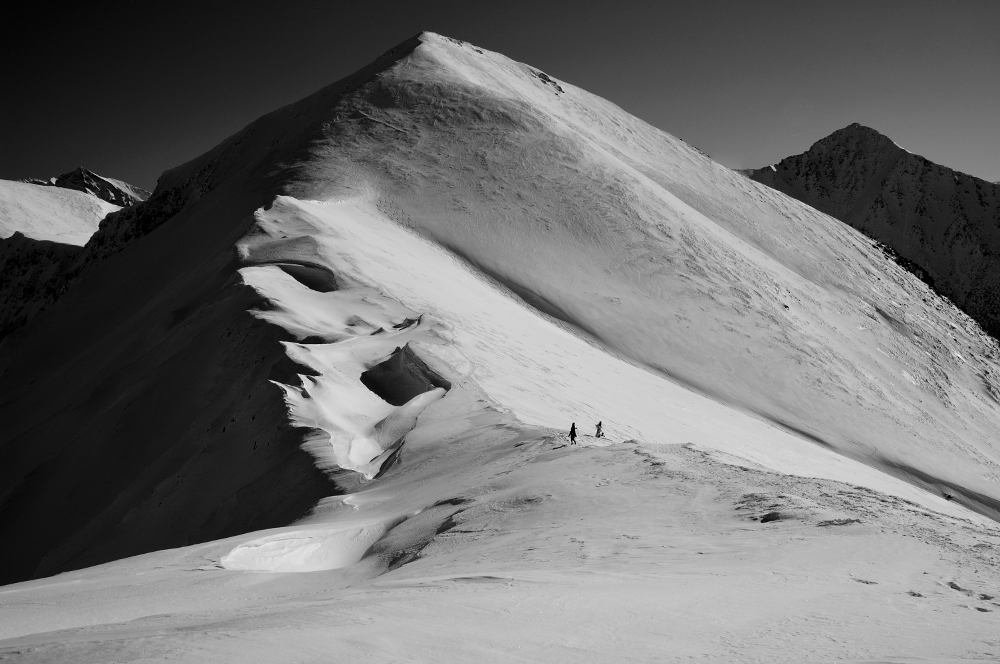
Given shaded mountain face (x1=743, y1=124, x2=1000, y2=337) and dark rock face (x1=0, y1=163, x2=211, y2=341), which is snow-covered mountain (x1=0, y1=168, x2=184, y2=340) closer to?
dark rock face (x1=0, y1=163, x2=211, y2=341)

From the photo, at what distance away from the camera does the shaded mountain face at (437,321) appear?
18.6m

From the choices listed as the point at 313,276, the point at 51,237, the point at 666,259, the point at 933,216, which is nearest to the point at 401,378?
Result: the point at 313,276

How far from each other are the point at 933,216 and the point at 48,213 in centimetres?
18128

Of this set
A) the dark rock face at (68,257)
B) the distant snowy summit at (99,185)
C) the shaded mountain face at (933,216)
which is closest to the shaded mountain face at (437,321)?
the dark rock face at (68,257)

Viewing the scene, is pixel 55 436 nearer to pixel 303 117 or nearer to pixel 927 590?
pixel 927 590

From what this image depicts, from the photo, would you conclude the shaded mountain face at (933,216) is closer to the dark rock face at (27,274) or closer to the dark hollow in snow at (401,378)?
the dark rock face at (27,274)

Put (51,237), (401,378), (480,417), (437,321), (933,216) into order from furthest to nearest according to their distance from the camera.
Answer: (933,216) → (51,237) → (437,321) → (401,378) → (480,417)

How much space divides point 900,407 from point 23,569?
127 ft

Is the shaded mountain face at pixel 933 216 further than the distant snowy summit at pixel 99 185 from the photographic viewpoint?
Yes

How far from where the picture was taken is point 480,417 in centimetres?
1725

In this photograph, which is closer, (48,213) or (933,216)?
(48,213)

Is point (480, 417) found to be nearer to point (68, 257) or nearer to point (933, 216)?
point (68, 257)

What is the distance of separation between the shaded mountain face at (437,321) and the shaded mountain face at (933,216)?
116848 millimetres

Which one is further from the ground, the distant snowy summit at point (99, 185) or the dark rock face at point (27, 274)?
the distant snowy summit at point (99, 185)
